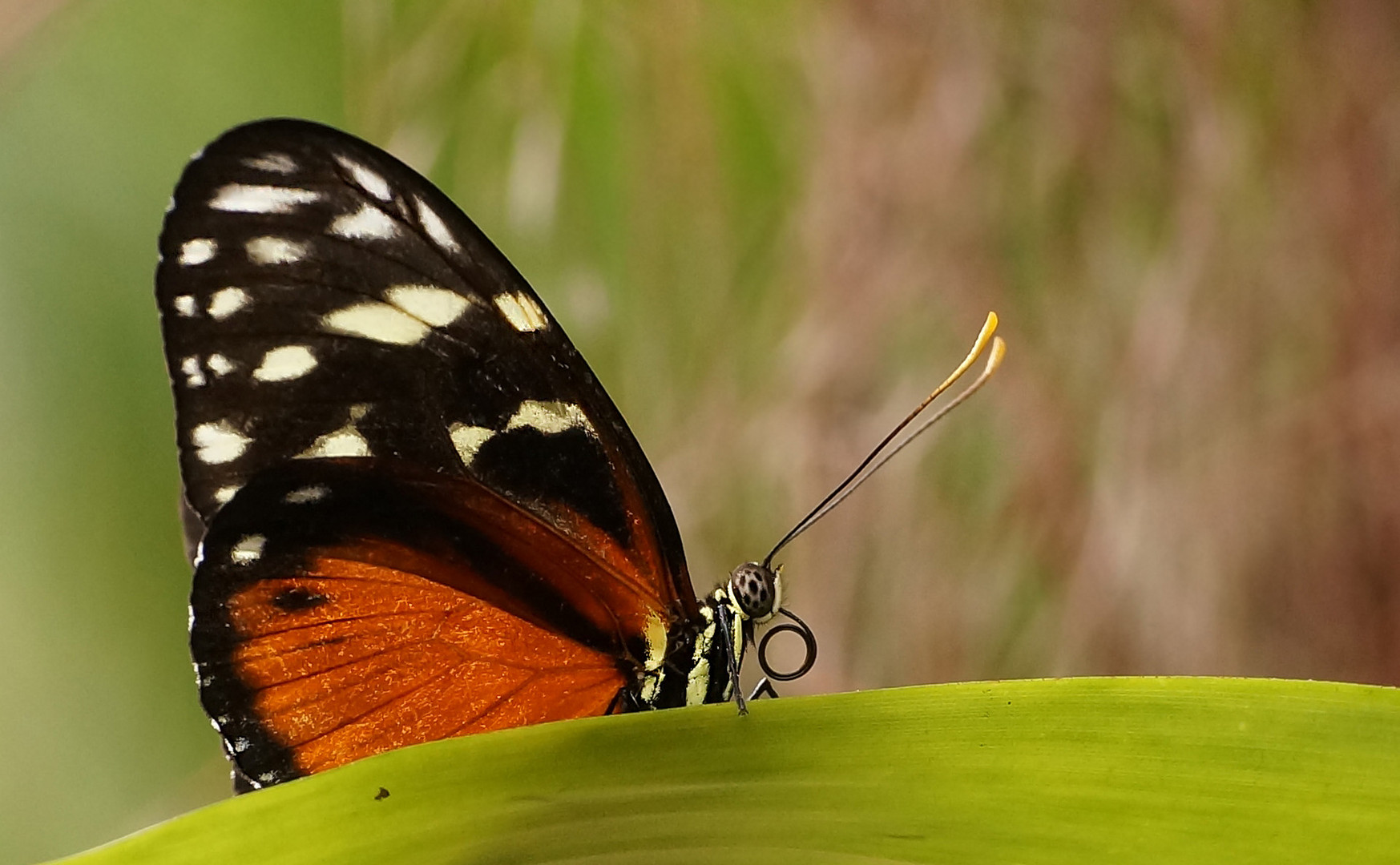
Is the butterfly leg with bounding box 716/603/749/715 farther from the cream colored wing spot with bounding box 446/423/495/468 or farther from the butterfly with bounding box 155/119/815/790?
the cream colored wing spot with bounding box 446/423/495/468

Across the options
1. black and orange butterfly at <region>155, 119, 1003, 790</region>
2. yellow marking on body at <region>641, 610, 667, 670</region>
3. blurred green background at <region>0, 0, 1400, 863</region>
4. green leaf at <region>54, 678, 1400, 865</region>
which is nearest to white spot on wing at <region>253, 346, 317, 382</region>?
black and orange butterfly at <region>155, 119, 1003, 790</region>

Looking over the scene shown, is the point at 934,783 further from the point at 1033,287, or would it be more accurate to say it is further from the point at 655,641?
the point at 1033,287

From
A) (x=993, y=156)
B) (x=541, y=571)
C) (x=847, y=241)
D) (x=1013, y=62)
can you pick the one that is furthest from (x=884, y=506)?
(x=541, y=571)

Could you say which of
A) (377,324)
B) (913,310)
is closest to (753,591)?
(377,324)

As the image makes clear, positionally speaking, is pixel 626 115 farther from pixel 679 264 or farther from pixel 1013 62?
pixel 1013 62

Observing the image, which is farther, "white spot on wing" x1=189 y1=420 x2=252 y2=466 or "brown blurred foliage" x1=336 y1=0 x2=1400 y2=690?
"brown blurred foliage" x1=336 y1=0 x2=1400 y2=690

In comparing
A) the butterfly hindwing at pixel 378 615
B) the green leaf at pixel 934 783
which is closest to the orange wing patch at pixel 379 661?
the butterfly hindwing at pixel 378 615
